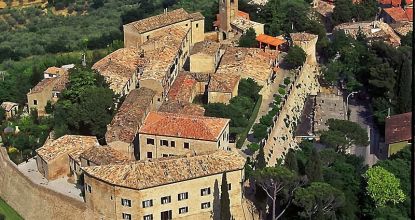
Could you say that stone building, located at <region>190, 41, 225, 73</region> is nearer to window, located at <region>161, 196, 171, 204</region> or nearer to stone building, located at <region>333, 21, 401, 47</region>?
stone building, located at <region>333, 21, 401, 47</region>

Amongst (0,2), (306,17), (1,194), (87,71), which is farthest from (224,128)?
(0,2)

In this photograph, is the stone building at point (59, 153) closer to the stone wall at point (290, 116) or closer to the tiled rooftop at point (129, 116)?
the tiled rooftop at point (129, 116)

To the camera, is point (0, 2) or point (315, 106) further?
point (0, 2)

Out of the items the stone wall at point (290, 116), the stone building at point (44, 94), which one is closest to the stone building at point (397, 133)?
the stone wall at point (290, 116)

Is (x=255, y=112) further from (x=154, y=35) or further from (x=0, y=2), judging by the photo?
(x=0, y=2)

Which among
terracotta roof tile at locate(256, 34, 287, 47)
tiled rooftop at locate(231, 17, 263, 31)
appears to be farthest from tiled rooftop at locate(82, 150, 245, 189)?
tiled rooftop at locate(231, 17, 263, 31)

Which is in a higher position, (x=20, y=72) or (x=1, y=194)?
(x=20, y=72)
